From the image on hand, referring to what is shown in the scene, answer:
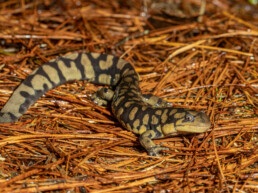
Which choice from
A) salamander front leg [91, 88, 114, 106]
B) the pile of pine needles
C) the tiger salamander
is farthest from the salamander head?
salamander front leg [91, 88, 114, 106]

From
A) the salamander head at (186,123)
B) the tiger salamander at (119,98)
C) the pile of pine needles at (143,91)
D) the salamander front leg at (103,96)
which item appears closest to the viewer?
the pile of pine needles at (143,91)

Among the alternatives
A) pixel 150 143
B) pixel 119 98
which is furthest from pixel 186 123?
pixel 119 98

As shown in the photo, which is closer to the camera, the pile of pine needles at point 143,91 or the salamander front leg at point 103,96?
the pile of pine needles at point 143,91

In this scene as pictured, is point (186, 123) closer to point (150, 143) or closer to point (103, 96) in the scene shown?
point (150, 143)

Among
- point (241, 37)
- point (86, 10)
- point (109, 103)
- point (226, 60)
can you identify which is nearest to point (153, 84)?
point (109, 103)

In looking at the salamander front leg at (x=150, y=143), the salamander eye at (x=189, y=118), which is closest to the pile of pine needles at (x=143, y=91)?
the salamander front leg at (x=150, y=143)

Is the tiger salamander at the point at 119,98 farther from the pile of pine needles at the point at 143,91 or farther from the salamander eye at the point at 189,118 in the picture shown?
the pile of pine needles at the point at 143,91
